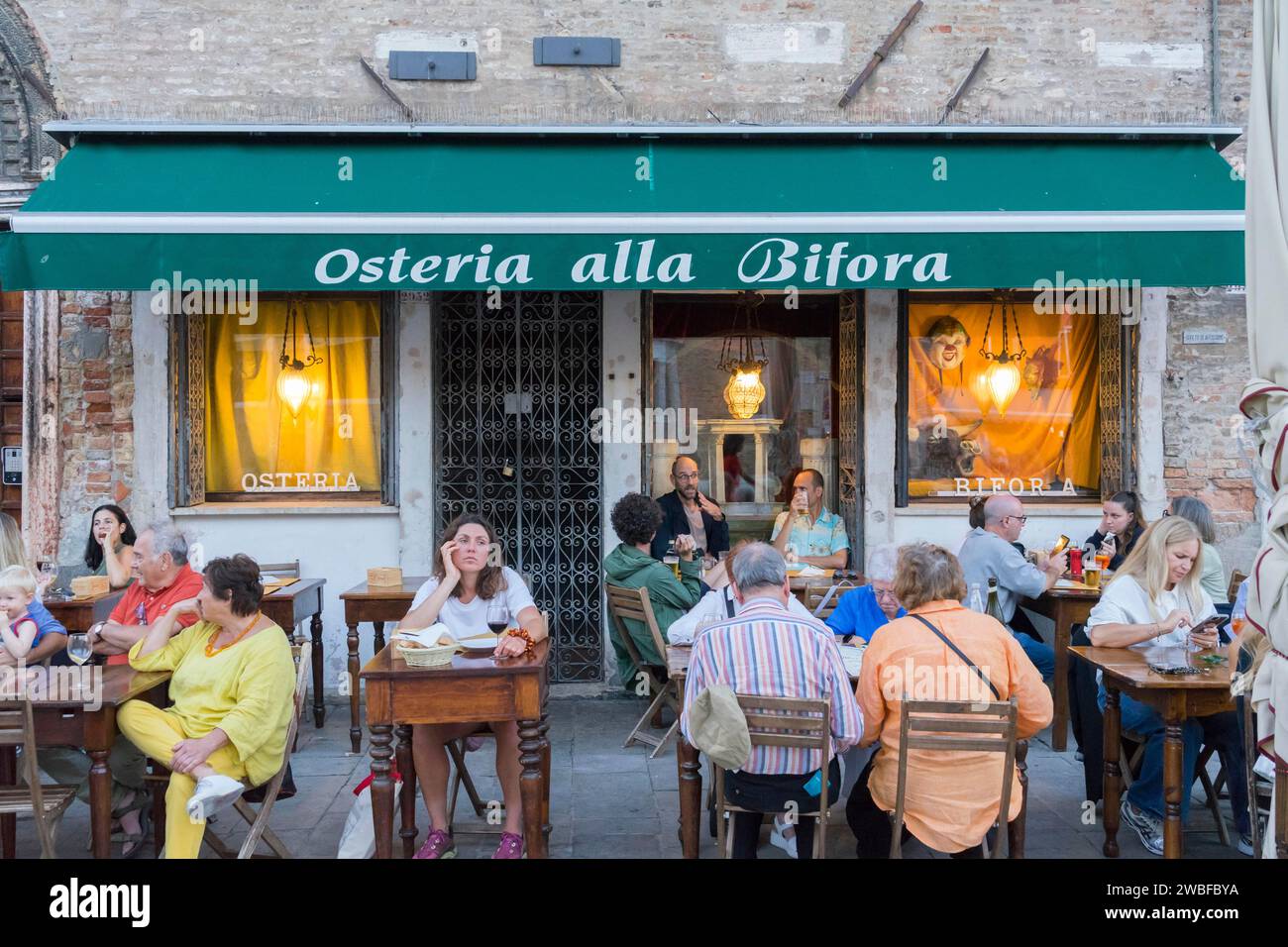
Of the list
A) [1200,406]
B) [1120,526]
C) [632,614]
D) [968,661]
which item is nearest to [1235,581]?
[1120,526]

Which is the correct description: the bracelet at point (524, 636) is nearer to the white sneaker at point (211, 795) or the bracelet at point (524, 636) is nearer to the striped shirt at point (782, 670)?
the striped shirt at point (782, 670)

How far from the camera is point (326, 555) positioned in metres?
8.09

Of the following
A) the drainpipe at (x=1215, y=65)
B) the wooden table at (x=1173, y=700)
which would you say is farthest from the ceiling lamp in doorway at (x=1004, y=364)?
the wooden table at (x=1173, y=700)

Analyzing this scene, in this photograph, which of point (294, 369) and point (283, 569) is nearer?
point (283, 569)

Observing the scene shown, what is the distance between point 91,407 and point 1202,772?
24.6ft

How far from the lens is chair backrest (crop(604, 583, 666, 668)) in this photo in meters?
6.39

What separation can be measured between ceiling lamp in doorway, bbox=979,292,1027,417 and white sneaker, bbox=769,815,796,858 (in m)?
4.70

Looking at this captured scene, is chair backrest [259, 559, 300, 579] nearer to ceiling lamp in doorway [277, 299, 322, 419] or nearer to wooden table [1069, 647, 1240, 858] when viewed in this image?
ceiling lamp in doorway [277, 299, 322, 419]

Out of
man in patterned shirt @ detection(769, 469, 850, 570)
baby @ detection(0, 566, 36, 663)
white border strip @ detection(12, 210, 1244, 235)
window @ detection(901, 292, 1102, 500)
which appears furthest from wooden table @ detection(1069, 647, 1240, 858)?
baby @ detection(0, 566, 36, 663)

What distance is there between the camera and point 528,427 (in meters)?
8.24

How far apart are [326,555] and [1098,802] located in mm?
5365

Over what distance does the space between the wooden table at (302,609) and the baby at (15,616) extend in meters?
1.22

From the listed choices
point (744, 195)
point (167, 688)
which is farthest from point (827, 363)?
point (167, 688)

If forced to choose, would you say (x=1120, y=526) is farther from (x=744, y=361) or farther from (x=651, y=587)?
(x=651, y=587)
